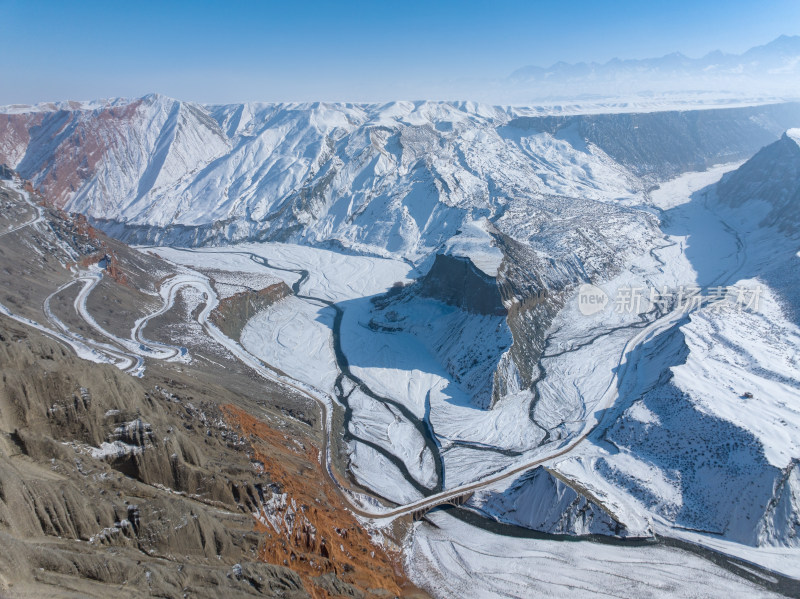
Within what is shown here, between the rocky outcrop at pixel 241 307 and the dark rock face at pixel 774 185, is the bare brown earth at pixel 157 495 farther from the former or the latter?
the dark rock face at pixel 774 185

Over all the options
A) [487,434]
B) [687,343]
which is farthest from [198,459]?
[687,343]

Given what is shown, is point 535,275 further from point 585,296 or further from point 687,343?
point 687,343

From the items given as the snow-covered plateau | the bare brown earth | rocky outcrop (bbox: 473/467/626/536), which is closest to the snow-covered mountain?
the snow-covered plateau

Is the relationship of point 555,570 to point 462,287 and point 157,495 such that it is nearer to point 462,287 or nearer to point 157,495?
point 157,495

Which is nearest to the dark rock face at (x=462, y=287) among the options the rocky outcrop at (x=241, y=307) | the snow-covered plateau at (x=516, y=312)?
the snow-covered plateau at (x=516, y=312)

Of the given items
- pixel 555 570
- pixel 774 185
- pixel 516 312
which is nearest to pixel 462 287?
pixel 516 312
